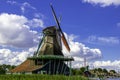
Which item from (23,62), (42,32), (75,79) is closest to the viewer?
(75,79)

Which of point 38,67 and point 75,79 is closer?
point 75,79

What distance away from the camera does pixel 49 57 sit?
47188 millimetres

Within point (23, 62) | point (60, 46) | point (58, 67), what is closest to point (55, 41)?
point (60, 46)

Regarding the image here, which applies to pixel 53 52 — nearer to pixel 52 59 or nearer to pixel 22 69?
pixel 52 59

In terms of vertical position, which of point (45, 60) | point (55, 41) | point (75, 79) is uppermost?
point (55, 41)

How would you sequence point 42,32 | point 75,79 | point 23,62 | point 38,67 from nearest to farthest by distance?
point 75,79 < point 38,67 < point 42,32 < point 23,62

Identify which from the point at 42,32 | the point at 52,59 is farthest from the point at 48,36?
the point at 52,59

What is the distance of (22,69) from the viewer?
50656mm

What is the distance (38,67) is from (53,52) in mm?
3632

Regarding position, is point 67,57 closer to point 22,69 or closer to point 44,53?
point 44,53

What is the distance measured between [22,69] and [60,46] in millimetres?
7222

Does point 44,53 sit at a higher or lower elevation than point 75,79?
higher

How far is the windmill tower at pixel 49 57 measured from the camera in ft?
156

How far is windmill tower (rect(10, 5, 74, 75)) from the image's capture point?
47606 mm
